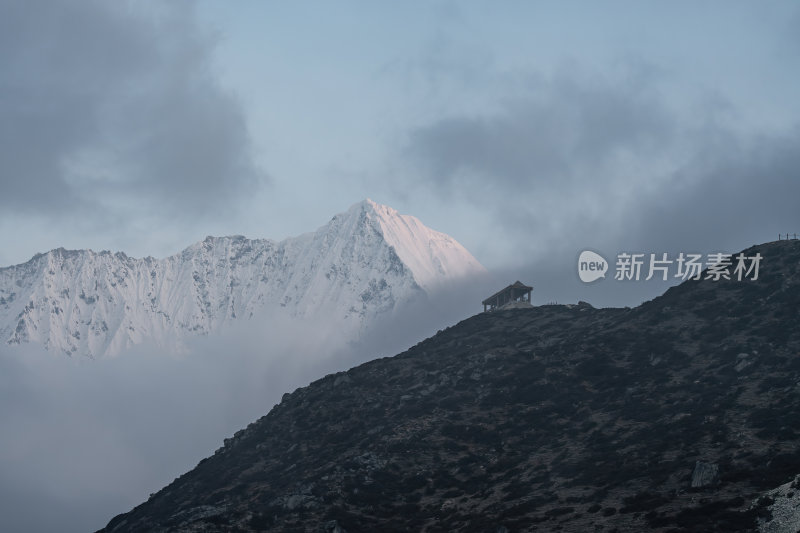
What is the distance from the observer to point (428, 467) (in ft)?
393

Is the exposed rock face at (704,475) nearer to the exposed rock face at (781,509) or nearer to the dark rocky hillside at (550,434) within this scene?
the dark rocky hillside at (550,434)

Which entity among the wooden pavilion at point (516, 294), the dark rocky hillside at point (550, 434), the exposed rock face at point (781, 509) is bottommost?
the exposed rock face at point (781, 509)

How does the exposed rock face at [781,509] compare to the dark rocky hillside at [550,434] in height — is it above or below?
below

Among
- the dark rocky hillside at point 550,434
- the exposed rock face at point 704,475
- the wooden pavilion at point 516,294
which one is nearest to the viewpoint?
the exposed rock face at point 704,475

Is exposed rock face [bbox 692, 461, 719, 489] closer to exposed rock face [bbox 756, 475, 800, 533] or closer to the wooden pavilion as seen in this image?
exposed rock face [bbox 756, 475, 800, 533]

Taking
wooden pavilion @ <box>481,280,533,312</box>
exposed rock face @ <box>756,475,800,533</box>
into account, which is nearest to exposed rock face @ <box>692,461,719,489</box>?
exposed rock face @ <box>756,475,800,533</box>

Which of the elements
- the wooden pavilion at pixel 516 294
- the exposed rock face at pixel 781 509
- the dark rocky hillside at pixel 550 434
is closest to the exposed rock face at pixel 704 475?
the dark rocky hillside at pixel 550 434

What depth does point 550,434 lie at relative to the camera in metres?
123

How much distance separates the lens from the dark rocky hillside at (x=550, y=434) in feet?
310

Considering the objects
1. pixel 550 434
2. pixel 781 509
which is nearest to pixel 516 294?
pixel 550 434

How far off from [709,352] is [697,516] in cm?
5107

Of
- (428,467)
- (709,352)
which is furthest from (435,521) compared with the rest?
(709,352)

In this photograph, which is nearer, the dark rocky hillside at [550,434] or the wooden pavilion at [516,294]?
the dark rocky hillside at [550,434]

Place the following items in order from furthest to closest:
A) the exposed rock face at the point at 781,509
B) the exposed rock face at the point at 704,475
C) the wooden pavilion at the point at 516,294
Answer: the wooden pavilion at the point at 516,294 < the exposed rock face at the point at 704,475 < the exposed rock face at the point at 781,509
